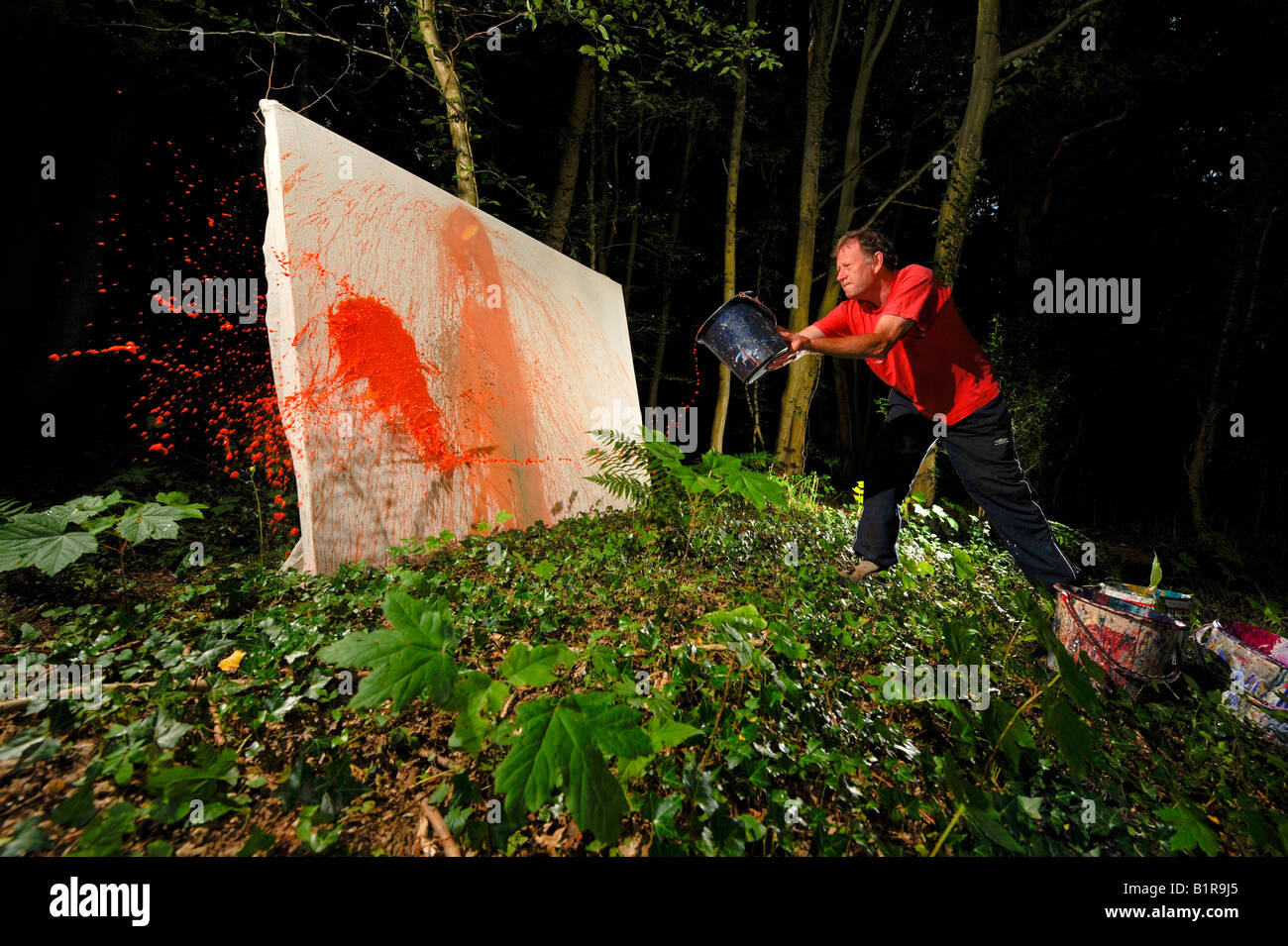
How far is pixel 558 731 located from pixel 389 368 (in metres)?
2.39

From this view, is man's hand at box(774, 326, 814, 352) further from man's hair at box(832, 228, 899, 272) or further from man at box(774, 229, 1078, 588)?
man's hair at box(832, 228, 899, 272)

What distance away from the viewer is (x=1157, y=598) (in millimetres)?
2131

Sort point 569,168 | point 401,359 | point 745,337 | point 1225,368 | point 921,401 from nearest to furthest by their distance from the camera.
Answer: point 745,337 → point 401,359 → point 921,401 → point 569,168 → point 1225,368

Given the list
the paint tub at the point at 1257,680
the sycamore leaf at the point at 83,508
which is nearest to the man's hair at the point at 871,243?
the paint tub at the point at 1257,680

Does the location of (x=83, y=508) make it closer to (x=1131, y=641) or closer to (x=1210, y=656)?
(x=1131, y=641)

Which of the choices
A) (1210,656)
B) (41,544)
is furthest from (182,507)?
(1210,656)

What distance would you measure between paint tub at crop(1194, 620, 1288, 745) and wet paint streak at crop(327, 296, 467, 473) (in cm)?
405

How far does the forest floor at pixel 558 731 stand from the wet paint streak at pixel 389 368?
2.24ft

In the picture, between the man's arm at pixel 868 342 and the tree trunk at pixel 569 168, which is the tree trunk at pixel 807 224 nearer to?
the tree trunk at pixel 569 168

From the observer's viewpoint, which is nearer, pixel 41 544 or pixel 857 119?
pixel 41 544

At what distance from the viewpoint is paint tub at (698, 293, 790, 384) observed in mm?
2447

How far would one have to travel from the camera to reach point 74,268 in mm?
4812
